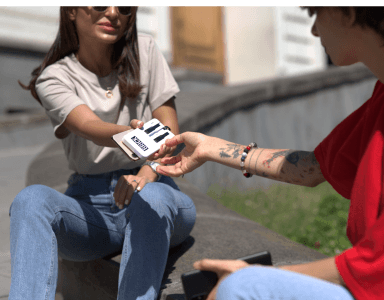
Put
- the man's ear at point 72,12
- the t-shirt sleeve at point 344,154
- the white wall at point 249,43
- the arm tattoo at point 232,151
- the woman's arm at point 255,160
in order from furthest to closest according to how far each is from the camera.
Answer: the white wall at point 249,43 < the man's ear at point 72,12 < the arm tattoo at point 232,151 < the woman's arm at point 255,160 < the t-shirt sleeve at point 344,154

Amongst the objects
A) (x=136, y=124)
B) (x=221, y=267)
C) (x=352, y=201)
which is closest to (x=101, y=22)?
(x=136, y=124)

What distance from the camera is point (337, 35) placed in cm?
135

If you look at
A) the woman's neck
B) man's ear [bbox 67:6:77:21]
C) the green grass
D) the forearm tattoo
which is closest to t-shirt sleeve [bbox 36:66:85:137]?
the woman's neck

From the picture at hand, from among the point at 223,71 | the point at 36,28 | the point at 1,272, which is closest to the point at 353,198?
the point at 1,272

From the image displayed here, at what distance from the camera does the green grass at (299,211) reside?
363cm

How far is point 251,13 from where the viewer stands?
14008mm

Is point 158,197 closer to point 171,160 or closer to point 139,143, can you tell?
point 171,160

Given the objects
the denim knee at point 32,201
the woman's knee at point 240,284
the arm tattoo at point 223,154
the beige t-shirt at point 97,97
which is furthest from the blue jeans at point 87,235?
the woman's knee at point 240,284

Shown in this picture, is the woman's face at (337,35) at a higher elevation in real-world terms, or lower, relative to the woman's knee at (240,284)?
higher

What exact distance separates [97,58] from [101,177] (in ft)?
1.97

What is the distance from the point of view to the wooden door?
1160 centimetres

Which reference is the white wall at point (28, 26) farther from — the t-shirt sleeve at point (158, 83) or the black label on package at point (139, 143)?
the black label on package at point (139, 143)

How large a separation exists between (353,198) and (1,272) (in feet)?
7.31

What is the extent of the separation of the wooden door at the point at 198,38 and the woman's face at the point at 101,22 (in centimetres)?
925
